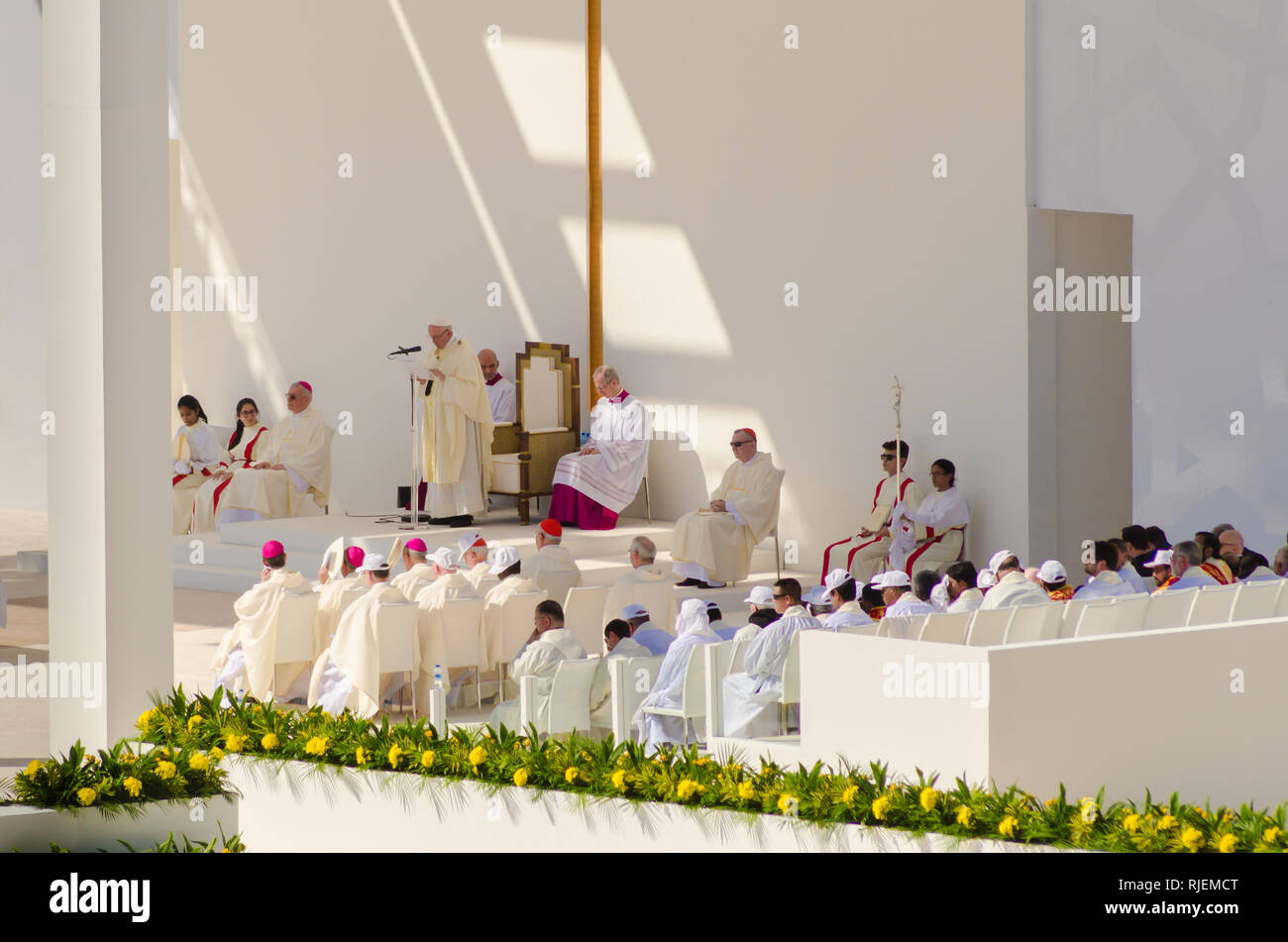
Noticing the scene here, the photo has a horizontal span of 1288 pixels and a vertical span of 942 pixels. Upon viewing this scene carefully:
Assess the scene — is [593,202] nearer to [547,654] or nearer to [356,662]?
[356,662]

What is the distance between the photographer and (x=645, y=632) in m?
10.3

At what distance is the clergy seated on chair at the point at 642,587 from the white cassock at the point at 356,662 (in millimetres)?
1360

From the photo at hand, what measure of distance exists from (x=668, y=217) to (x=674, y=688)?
7.82 meters

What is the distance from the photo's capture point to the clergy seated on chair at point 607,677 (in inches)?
379

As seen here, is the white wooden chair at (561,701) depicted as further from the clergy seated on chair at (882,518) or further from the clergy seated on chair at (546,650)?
the clergy seated on chair at (882,518)

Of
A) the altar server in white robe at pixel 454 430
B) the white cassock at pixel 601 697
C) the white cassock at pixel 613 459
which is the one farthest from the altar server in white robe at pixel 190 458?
the white cassock at pixel 601 697

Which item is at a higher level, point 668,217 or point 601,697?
point 668,217

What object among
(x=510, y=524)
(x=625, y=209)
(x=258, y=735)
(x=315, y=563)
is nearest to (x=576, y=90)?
(x=625, y=209)

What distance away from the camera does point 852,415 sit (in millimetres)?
14938

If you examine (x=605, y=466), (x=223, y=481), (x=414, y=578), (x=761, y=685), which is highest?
(x=605, y=466)

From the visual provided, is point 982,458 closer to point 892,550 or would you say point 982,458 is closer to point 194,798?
point 892,550

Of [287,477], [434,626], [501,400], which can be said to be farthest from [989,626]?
[287,477]

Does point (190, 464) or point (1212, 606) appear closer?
point (1212, 606)

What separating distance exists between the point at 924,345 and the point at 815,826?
7949mm
